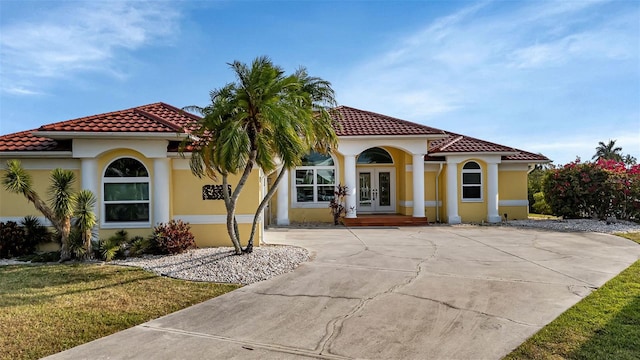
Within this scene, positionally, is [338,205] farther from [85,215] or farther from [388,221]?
[85,215]

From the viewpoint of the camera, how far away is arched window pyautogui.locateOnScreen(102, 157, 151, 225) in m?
12.0

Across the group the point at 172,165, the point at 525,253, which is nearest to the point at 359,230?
the point at 525,253

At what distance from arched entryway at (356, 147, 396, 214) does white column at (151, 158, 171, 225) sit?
12.1m

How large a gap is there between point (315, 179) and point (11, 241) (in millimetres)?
12715

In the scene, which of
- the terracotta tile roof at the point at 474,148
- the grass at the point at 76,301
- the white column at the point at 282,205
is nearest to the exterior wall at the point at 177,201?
the grass at the point at 76,301

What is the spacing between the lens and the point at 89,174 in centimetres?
1165

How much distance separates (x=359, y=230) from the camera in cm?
1725

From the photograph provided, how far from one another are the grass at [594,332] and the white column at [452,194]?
492 inches

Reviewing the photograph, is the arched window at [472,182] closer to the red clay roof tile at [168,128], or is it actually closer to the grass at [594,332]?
the red clay roof tile at [168,128]

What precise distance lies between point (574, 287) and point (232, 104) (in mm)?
8274

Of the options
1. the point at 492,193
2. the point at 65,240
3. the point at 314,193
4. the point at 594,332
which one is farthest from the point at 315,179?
the point at 594,332

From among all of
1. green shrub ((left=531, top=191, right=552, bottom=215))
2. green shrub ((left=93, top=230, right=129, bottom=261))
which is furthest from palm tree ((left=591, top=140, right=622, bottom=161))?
green shrub ((left=93, top=230, right=129, bottom=261))

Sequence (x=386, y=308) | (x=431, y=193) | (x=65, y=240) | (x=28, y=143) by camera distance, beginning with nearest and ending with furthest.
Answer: (x=386, y=308) < (x=65, y=240) < (x=28, y=143) < (x=431, y=193)

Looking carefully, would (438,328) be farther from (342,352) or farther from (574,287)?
(574,287)
